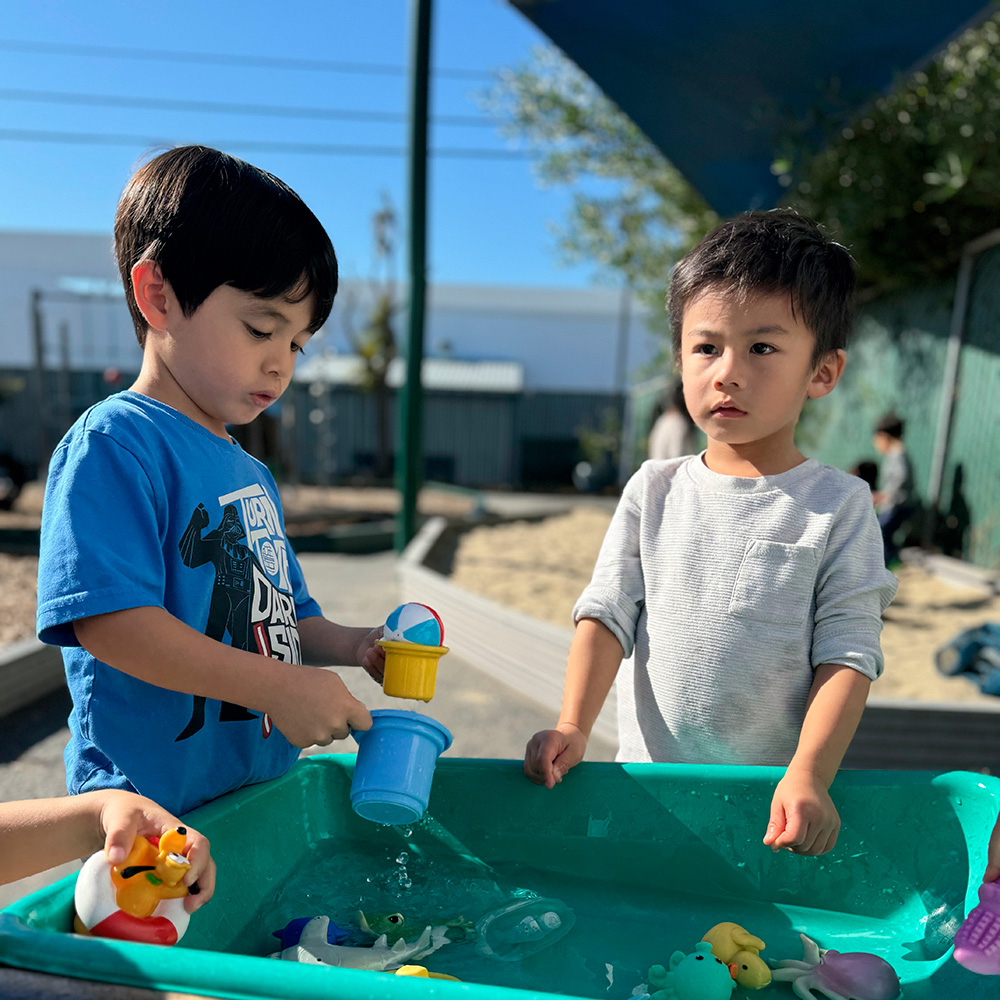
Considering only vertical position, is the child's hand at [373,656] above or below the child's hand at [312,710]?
below

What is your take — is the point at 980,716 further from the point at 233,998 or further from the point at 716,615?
the point at 233,998

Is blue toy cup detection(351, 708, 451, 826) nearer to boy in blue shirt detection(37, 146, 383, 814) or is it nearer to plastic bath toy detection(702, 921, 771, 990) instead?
boy in blue shirt detection(37, 146, 383, 814)

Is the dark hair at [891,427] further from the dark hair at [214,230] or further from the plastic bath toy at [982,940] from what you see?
the dark hair at [214,230]

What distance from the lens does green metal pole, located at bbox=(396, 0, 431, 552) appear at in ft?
17.6

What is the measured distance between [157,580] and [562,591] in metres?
4.53

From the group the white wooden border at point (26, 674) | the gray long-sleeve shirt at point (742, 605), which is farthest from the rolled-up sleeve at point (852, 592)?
the white wooden border at point (26, 674)

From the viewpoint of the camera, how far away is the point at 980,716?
2.72 m

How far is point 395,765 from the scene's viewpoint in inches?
36.6

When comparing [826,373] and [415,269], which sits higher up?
[415,269]

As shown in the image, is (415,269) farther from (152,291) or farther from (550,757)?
(550,757)

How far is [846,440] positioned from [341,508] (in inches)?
231

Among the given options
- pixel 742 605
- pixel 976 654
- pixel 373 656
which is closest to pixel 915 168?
pixel 976 654

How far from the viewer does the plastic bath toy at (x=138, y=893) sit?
27.8 inches

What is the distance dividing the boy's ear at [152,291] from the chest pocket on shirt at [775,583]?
2.94 ft
